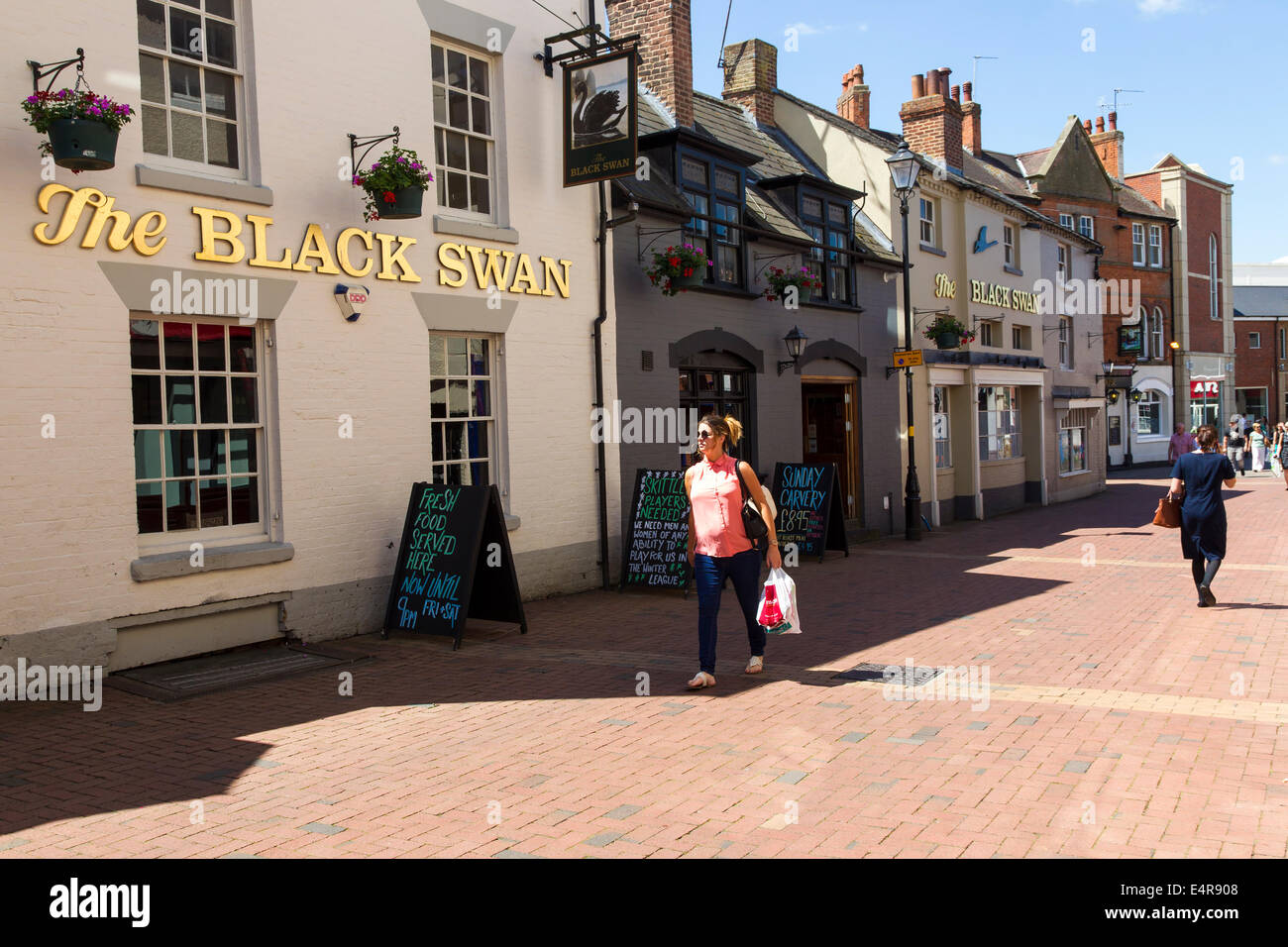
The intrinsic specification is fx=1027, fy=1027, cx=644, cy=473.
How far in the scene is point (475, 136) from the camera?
1136cm

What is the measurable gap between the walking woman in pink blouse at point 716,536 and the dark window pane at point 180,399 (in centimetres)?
428

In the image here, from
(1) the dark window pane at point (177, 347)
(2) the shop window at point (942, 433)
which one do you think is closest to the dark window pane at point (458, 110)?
(1) the dark window pane at point (177, 347)

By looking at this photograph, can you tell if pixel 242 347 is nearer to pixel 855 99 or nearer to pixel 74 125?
pixel 74 125

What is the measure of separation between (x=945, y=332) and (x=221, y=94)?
16424 mm

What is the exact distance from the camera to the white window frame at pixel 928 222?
2248 cm

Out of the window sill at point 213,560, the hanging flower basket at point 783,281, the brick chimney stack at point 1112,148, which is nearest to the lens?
the window sill at point 213,560

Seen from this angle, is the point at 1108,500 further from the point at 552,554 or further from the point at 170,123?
the point at 170,123

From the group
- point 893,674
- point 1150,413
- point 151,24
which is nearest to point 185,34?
point 151,24

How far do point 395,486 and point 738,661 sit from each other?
3.86 meters

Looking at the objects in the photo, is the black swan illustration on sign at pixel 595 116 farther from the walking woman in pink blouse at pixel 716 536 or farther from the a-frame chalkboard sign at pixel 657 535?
the walking woman in pink blouse at pixel 716 536

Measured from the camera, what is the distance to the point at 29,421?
738 cm

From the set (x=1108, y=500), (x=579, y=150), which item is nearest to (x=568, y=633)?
(x=579, y=150)

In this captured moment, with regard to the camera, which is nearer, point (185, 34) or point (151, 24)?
point (151, 24)

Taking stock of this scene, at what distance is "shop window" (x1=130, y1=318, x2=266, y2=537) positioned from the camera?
8.28 m
